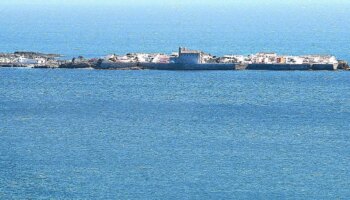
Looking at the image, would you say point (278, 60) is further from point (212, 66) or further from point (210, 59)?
point (210, 59)

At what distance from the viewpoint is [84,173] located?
132ft

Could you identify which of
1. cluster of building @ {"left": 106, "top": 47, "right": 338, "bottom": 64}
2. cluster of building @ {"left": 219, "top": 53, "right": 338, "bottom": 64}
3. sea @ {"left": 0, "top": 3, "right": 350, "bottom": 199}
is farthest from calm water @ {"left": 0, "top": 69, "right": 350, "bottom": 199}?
cluster of building @ {"left": 219, "top": 53, "right": 338, "bottom": 64}

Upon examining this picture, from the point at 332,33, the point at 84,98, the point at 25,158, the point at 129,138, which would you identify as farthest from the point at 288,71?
the point at 332,33

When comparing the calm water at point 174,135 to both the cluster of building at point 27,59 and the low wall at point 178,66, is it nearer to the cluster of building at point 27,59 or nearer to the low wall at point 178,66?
the low wall at point 178,66

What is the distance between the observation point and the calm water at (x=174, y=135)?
3850 centimetres

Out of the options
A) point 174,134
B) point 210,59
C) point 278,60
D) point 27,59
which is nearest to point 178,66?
point 210,59

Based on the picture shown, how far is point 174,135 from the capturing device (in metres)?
46.9

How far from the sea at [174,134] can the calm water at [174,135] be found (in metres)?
0.04

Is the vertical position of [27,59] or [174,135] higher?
[27,59]

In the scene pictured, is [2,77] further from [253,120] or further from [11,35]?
[11,35]

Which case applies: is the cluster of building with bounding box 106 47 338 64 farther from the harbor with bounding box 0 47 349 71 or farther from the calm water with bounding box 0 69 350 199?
the calm water with bounding box 0 69 350 199

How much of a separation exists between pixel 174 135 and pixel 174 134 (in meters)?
0.25

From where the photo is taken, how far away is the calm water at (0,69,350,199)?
126 feet

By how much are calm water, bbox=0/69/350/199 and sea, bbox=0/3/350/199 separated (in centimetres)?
4
